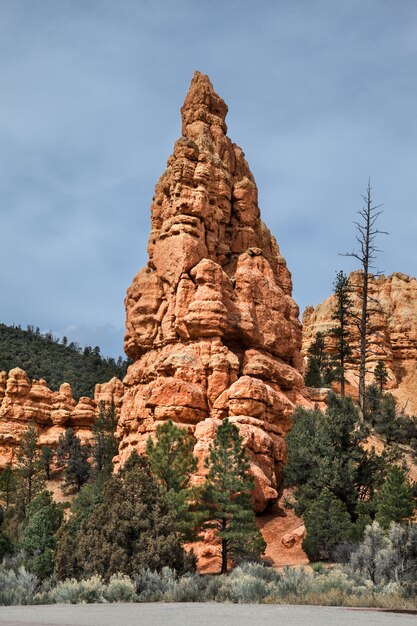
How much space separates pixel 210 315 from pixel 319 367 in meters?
29.6

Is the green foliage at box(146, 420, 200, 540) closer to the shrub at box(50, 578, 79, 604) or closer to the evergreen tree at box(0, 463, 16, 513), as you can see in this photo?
the shrub at box(50, 578, 79, 604)

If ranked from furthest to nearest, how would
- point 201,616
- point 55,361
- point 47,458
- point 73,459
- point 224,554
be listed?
point 55,361 → point 47,458 → point 73,459 → point 224,554 → point 201,616

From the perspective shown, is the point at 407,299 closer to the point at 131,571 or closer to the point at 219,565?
the point at 219,565

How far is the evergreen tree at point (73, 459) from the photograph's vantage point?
57.5 metres

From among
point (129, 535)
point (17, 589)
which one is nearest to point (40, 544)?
point (129, 535)

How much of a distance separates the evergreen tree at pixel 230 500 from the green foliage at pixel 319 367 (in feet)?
83.8

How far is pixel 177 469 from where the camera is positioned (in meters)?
30.5

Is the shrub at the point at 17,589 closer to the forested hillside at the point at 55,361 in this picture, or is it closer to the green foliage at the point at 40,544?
the green foliage at the point at 40,544

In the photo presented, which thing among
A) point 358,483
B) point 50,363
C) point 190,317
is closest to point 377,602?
point 358,483

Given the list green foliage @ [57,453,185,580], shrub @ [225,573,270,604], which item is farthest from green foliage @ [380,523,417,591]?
green foliage @ [57,453,185,580]

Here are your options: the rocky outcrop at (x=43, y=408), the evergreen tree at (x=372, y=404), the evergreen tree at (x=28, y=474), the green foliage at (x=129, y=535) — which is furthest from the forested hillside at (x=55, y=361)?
the green foliage at (x=129, y=535)

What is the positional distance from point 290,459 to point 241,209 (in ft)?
62.6

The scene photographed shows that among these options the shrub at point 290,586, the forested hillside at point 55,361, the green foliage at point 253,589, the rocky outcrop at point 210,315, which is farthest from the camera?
the forested hillside at point 55,361

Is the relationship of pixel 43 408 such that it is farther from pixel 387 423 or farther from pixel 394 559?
pixel 394 559
